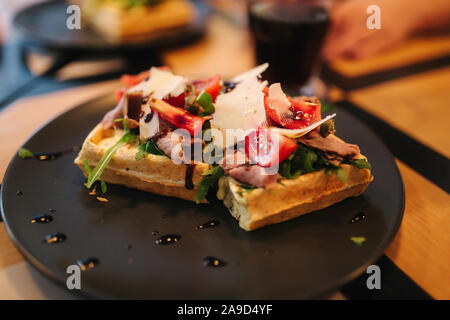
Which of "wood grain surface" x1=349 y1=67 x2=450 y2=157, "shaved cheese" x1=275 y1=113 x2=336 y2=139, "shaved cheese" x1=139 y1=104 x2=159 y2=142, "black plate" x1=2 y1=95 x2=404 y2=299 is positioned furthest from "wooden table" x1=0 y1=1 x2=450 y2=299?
"shaved cheese" x1=139 y1=104 x2=159 y2=142

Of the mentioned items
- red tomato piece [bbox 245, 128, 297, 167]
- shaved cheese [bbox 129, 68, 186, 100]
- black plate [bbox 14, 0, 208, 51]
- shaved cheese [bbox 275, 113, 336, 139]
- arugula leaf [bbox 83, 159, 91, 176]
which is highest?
black plate [bbox 14, 0, 208, 51]

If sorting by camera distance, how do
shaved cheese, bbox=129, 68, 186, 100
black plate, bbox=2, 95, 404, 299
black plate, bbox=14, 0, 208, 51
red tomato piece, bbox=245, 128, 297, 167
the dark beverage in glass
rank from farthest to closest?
black plate, bbox=14, 0, 208, 51 → the dark beverage in glass → shaved cheese, bbox=129, 68, 186, 100 → red tomato piece, bbox=245, 128, 297, 167 → black plate, bbox=2, 95, 404, 299

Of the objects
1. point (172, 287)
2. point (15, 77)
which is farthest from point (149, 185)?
point (15, 77)

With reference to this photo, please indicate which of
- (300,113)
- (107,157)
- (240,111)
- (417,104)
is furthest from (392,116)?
(107,157)

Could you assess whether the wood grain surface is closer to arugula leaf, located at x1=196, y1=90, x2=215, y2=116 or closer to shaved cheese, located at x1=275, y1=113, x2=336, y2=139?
shaved cheese, located at x1=275, y1=113, x2=336, y2=139

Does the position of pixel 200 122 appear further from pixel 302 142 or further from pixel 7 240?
pixel 7 240

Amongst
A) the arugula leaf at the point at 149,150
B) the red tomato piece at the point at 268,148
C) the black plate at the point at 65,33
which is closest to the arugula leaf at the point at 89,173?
the arugula leaf at the point at 149,150

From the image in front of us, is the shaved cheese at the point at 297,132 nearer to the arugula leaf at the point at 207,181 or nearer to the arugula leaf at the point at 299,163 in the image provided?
the arugula leaf at the point at 299,163
